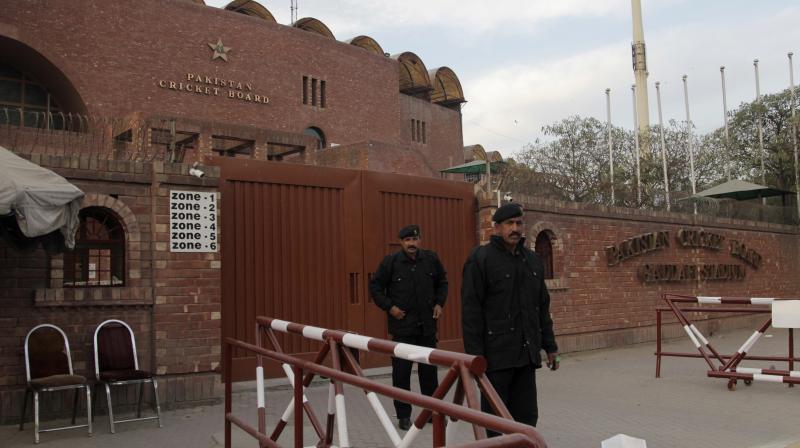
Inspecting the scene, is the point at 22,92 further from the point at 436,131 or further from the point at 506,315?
the point at 506,315

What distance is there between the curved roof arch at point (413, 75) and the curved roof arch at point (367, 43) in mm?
2677

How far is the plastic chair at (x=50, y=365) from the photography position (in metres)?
6.09

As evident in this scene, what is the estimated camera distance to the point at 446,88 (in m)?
46.4

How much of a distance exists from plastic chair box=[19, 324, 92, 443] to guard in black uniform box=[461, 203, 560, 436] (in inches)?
140

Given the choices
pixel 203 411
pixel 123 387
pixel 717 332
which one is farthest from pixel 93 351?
pixel 717 332

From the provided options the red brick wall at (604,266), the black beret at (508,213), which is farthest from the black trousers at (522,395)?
the red brick wall at (604,266)

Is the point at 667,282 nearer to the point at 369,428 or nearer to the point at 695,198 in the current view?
the point at 695,198

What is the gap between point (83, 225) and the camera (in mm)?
7109

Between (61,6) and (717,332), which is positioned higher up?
(61,6)

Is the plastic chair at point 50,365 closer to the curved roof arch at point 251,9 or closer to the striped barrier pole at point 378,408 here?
the striped barrier pole at point 378,408

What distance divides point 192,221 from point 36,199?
2227 millimetres

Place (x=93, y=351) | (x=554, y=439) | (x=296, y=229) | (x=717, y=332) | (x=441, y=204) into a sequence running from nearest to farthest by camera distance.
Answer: (x=554, y=439) < (x=93, y=351) < (x=296, y=229) < (x=441, y=204) < (x=717, y=332)

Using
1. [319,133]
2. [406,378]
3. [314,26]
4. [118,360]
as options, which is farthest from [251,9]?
[406,378]

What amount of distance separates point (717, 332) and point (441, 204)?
8352 mm
